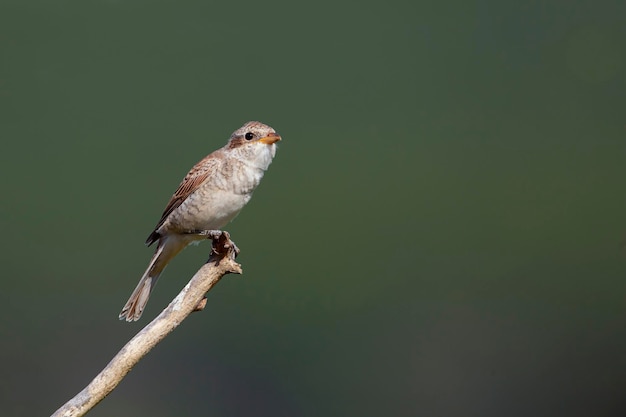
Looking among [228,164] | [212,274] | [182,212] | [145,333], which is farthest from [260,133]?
[145,333]

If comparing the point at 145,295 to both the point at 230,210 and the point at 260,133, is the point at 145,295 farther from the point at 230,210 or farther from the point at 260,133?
the point at 260,133

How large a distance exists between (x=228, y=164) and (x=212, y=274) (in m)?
0.60

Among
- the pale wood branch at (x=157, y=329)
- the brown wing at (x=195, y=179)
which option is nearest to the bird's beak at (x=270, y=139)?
the brown wing at (x=195, y=179)

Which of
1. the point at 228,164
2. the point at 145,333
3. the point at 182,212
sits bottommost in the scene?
the point at 145,333

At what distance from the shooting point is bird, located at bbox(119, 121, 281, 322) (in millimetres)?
3258

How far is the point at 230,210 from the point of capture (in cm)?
329

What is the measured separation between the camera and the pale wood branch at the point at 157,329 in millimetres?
2633

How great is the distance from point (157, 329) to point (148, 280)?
69 centimetres

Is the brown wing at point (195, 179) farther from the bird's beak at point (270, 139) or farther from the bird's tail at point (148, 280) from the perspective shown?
the bird's beak at point (270, 139)

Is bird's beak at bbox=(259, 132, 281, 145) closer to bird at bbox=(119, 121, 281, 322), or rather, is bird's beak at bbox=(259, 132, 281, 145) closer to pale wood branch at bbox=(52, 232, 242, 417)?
bird at bbox=(119, 121, 281, 322)

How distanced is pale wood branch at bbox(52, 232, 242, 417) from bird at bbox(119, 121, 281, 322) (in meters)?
0.36

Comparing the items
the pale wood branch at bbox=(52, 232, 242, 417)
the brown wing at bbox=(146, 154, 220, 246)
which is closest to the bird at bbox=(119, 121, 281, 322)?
the brown wing at bbox=(146, 154, 220, 246)

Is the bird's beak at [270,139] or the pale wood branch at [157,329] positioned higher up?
the bird's beak at [270,139]

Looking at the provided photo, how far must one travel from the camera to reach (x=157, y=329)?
2.74m
